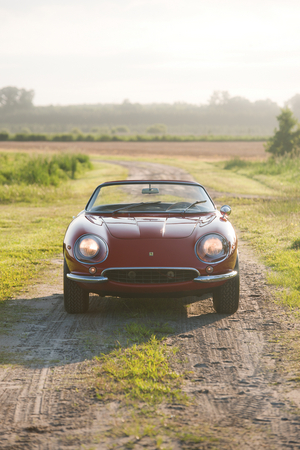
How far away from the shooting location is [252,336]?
13.6ft

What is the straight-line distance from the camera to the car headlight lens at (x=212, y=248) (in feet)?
14.7

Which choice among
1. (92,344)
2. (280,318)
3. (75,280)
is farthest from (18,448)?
(280,318)

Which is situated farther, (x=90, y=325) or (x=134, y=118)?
(x=134, y=118)

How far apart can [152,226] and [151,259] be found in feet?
1.45

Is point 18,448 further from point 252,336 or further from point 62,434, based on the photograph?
point 252,336

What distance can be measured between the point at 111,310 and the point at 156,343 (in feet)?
3.76

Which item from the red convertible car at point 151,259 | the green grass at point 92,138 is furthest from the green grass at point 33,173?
the green grass at point 92,138

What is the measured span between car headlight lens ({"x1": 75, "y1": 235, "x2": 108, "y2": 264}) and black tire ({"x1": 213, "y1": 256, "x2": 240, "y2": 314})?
3.84 feet

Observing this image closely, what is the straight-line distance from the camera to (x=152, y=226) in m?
4.66

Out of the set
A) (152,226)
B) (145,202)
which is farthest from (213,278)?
(145,202)

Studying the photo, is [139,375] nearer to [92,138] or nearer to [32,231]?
[32,231]

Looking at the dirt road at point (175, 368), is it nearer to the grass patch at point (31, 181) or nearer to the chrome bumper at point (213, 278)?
the chrome bumper at point (213, 278)

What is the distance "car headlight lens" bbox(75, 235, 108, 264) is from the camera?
175 inches

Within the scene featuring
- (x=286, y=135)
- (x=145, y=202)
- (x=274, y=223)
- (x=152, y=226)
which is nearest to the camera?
(x=152, y=226)
